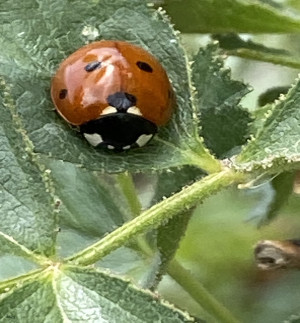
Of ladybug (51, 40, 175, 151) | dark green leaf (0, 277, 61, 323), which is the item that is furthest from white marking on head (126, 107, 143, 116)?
dark green leaf (0, 277, 61, 323)

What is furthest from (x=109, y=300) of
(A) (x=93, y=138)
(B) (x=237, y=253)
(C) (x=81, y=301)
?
(B) (x=237, y=253)

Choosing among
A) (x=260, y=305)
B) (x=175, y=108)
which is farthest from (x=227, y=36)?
(x=260, y=305)

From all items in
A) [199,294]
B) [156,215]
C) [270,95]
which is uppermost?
[156,215]

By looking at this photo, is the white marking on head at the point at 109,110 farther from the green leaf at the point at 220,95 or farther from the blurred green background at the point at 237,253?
the blurred green background at the point at 237,253

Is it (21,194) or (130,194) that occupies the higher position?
(21,194)

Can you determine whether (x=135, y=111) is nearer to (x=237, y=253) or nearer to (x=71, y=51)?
(x=71, y=51)

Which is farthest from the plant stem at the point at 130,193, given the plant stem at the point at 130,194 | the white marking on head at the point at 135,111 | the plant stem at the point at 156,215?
the plant stem at the point at 156,215
